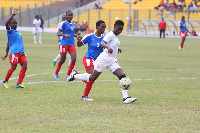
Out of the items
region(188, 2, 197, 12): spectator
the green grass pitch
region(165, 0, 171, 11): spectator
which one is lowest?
the green grass pitch

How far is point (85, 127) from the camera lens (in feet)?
25.0

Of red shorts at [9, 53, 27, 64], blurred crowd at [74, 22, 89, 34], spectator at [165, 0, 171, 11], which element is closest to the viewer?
red shorts at [9, 53, 27, 64]

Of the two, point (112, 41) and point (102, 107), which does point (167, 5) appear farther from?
point (102, 107)

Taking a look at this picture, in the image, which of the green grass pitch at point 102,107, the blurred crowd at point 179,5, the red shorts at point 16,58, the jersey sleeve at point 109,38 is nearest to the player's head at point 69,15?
the green grass pitch at point 102,107

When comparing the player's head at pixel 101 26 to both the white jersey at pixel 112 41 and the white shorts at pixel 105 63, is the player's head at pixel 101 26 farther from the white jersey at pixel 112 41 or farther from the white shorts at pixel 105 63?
the white shorts at pixel 105 63

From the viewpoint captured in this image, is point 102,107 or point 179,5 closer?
point 102,107

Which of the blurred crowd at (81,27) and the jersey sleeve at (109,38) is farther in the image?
the blurred crowd at (81,27)

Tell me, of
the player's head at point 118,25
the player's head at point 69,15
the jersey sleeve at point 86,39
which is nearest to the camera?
the player's head at point 118,25

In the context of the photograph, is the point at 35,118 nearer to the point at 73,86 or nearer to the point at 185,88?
the point at 73,86

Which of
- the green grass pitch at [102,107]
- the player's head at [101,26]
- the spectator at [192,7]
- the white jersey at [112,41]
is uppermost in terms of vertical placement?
the spectator at [192,7]

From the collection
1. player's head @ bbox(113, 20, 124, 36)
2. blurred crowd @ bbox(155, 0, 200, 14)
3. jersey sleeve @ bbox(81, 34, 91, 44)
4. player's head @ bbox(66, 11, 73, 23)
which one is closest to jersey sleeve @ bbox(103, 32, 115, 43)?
player's head @ bbox(113, 20, 124, 36)

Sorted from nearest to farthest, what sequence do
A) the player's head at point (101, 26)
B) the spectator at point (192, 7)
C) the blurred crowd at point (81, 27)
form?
the player's head at point (101, 26)
the spectator at point (192, 7)
the blurred crowd at point (81, 27)

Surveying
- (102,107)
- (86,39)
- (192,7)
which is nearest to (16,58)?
(86,39)

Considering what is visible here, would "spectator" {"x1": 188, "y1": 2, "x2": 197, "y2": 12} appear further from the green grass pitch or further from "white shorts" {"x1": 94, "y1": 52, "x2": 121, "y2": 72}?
"white shorts" {"x1": 94, "y1": 52, "x2": 121, "y2": 72}
